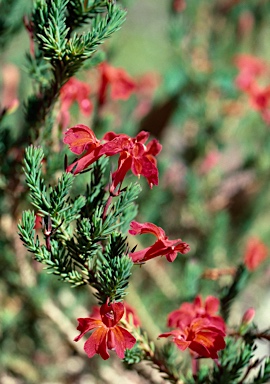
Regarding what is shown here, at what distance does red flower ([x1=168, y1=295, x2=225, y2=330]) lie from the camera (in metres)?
1.06

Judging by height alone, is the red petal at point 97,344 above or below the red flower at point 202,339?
above

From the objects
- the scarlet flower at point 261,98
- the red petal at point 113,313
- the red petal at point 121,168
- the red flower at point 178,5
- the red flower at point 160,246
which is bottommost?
the scarlet flower at point 261,98

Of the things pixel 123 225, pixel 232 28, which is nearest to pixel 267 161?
pixel 232 28

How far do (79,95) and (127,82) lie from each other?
11.1 inches

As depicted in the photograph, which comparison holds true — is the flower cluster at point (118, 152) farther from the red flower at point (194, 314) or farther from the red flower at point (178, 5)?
the red flower at point (178, 5)

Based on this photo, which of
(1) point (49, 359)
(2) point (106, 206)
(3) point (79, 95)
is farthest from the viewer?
(1) point (49, 359)

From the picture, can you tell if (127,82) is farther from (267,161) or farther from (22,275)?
(267,161)

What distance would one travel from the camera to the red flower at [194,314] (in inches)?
41.8

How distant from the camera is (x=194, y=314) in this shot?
1.11m

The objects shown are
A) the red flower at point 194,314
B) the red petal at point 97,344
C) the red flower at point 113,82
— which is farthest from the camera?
the red flower at point 113,82

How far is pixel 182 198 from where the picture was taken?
115 inches

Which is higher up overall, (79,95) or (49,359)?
(79,95)

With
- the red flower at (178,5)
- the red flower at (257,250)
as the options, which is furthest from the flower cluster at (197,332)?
the red flower at (178,5)

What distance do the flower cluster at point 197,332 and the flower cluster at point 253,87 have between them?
44.0 inches
